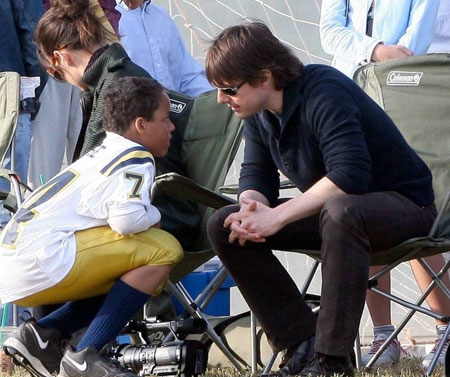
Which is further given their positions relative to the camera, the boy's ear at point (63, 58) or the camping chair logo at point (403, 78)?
the camping chair logo at point (403, 78)

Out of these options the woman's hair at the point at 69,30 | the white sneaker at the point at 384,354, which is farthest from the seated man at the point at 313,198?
the white sneaker at the point at 384,354

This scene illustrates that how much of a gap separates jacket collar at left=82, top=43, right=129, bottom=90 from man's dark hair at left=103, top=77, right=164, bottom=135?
0.64 ft

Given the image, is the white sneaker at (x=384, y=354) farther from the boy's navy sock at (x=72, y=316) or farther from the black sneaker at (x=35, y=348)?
the black sneaker at (x=35, y=348)

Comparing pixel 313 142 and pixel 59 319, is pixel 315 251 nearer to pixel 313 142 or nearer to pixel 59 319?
pixel 313 142

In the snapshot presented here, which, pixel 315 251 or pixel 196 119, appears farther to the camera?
pixel 196 119

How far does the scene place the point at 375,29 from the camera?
423 centimetres

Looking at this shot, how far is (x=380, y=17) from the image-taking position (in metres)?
4.20

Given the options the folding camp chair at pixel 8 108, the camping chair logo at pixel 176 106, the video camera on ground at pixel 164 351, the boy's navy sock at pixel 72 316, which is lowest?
the video camera on ground at pixel 164 351

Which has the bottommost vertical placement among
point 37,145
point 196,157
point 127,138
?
point 37,145

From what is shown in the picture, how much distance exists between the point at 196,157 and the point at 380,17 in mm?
1053

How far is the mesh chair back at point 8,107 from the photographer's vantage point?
436 cm

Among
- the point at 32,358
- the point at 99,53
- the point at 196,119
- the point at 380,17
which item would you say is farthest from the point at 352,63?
the point at 32,358

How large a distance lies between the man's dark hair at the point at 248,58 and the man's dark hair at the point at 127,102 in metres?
0.34

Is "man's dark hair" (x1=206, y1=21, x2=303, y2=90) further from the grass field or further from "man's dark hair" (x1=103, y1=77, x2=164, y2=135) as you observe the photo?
the grass field
